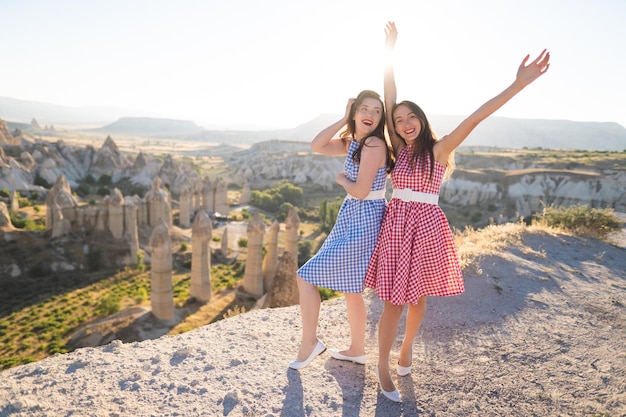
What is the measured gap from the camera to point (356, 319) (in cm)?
405

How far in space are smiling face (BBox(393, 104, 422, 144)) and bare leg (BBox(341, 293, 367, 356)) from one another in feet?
4.95

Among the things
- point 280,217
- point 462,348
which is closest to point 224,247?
point 280,217

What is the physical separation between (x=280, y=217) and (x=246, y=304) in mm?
27214

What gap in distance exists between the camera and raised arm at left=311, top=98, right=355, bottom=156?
405cm

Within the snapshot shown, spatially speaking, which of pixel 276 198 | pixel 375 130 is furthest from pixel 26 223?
pixel 375 130

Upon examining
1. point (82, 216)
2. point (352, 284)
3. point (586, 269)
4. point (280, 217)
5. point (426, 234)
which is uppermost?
point (426, 234)

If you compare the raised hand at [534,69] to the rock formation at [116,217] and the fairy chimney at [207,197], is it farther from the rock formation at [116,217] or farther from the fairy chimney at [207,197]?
the fairy chimney at [207,197]

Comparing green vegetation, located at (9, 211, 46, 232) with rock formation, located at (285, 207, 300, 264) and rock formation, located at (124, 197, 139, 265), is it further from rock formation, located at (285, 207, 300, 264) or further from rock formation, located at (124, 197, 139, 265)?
rock formation, located at (285, 207, 300, 264)

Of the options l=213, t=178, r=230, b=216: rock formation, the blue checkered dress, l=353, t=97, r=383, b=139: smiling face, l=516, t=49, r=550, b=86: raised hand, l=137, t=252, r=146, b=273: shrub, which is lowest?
l=137, t=252, r=146, b=273: shrub

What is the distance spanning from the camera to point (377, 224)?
3912mm

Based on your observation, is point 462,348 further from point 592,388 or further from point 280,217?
point 280,217

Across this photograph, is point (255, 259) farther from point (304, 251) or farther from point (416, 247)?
point (416, 247)

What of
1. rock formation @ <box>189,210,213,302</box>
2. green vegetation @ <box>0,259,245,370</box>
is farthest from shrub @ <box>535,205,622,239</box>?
green vegetation @ <box>0,259,245,370</box>

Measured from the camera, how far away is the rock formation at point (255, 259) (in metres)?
19.8
